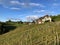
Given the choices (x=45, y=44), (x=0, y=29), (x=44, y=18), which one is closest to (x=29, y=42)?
(x=45, y=44)

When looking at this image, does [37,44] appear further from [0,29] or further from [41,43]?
[0,29]

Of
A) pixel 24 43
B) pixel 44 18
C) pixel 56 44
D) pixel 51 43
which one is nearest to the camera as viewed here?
pixel 56 44

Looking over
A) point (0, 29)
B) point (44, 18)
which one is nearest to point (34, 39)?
point (0, 29)

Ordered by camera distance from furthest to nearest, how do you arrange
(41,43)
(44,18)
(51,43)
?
(44,18), (41,43), (51,43)

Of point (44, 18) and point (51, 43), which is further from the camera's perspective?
point (44, 18)

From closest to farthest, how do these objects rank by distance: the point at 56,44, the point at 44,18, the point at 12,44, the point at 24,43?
1. the point at 56,44
2. the point at 24,43
3. the point at 12,44
4. the point at 44,18

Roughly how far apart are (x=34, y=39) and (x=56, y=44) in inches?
86.7

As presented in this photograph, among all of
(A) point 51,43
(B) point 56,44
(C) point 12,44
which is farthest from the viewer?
(C) point 12,44

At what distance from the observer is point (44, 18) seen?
7762cm

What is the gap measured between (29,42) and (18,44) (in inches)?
21.4

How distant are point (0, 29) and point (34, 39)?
1711 inches

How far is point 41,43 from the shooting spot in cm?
757

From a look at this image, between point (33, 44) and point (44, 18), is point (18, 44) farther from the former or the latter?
point (44, 18)

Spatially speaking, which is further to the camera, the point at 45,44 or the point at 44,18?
the point at 44,18
